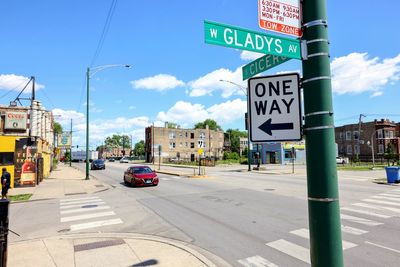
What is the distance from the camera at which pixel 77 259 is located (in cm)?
637

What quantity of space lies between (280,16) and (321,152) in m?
1.48

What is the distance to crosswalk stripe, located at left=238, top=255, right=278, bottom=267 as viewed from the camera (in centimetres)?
590

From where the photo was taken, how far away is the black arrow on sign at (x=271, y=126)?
318 centimetres

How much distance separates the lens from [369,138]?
2650 inches

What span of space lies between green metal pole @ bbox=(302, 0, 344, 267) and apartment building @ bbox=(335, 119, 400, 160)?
66048 millimetres

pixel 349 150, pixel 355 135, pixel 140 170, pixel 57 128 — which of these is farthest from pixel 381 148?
pixel 57 128

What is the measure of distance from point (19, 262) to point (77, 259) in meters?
1.11

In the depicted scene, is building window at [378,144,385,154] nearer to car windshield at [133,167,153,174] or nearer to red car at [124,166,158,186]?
car windshield at [133,167,153,174]

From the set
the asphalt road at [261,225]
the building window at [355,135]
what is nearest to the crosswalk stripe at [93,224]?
the asphalt road at [261,225]

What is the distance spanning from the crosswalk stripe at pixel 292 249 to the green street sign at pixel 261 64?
165 inches

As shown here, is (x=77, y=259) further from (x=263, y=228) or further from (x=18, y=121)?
(x=18, y=121)

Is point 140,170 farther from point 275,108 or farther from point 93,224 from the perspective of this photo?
point 275,108

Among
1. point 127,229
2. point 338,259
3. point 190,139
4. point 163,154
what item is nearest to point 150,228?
point 127,229

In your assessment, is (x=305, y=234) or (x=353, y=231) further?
(x=353, y=231)
